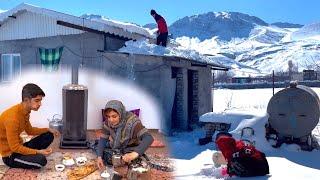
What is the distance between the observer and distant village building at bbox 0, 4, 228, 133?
13164mm

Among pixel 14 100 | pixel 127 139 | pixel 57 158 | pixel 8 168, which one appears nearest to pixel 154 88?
pixel 14 100

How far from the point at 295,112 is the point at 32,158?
9.00 metres

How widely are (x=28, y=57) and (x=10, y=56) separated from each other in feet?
3.58

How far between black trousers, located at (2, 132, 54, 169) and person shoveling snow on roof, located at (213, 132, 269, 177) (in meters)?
3.34

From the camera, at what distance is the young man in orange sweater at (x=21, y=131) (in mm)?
5270

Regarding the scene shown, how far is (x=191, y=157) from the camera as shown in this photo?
434 inches

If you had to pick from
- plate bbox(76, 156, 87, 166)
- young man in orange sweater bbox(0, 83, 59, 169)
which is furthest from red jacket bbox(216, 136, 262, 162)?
young man in orange sweater bbox(0, 83, 59, 169)

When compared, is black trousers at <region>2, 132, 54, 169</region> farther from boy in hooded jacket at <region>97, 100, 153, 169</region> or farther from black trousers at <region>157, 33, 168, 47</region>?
black trousers at <region>157, 33, 168, 47</region>

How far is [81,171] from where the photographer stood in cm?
613

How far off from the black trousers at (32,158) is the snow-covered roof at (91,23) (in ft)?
22.5

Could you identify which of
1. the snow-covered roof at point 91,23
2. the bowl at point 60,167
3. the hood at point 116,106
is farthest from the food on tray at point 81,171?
the snow-covered roof at point 91,23

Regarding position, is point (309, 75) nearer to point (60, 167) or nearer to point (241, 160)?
point (241, 160)

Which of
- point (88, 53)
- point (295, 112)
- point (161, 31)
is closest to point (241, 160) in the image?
point (295, 112)

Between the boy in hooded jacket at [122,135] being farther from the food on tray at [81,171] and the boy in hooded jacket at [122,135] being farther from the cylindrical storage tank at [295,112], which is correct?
the cylindrical storage tank at [295,112]
